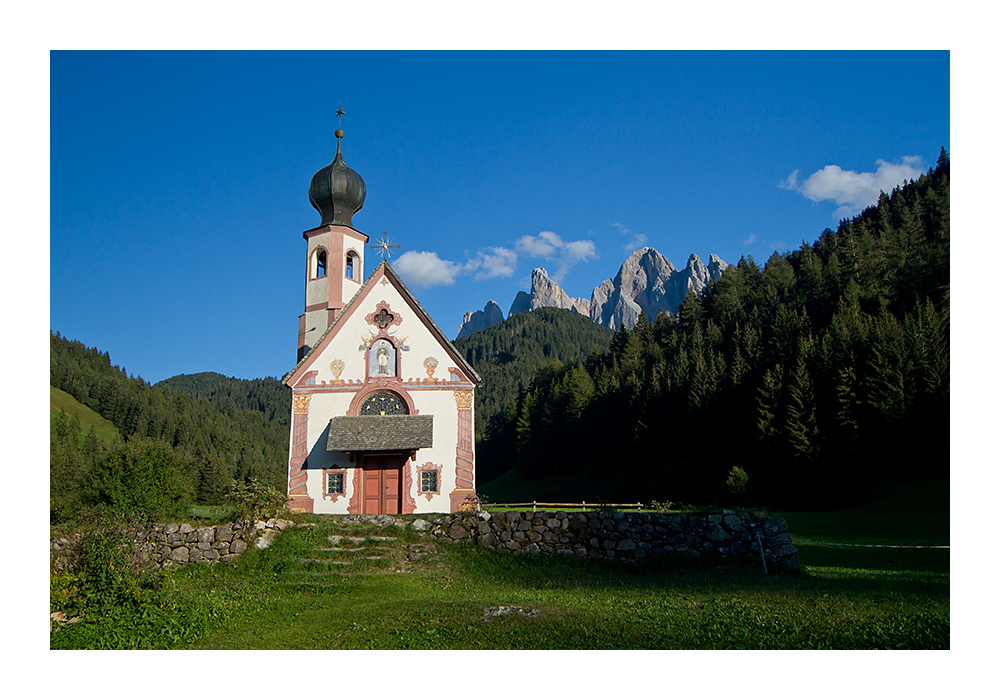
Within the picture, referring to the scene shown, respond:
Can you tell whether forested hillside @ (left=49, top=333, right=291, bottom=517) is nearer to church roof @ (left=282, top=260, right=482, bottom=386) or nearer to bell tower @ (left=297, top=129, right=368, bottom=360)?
bell tower @ (left=297, top=129, right=368, bottom=360)

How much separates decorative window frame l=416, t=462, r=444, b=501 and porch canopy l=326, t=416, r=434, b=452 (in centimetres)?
104

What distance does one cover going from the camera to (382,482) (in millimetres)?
24422

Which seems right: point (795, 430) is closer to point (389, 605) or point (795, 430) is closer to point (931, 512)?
point (931, 512)

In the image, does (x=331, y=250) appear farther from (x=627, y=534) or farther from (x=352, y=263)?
(x=627, y=534)

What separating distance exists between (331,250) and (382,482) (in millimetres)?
→ 11520

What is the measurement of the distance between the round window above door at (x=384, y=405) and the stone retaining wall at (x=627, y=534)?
820 centimetres

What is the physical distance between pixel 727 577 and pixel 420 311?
50.5 ft

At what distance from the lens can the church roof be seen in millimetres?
25078

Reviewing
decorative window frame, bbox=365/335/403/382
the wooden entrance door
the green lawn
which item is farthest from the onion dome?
the green lawn

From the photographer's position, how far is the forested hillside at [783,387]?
46.5 metres

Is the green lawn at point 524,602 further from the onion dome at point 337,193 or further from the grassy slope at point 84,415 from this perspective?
the grassy slope at point 84,415

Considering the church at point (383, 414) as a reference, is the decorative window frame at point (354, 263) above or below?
above

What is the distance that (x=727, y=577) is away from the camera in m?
14.2

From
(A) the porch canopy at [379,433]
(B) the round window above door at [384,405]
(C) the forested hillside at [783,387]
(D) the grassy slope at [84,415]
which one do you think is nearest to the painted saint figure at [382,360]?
(B) the round window above door at [384,405]
